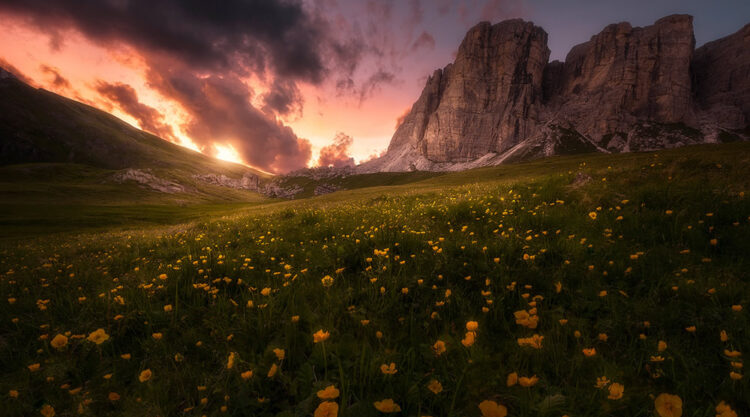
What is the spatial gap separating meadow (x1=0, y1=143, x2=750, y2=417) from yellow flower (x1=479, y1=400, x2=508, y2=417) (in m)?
0.01

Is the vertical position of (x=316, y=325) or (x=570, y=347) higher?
(x=316, y=325)

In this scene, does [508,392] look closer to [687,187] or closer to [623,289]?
[623,289]

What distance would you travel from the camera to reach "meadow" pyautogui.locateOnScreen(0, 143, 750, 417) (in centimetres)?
208

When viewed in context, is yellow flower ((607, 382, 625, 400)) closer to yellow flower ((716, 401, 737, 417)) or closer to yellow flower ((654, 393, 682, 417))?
yellow flower ((654, 393, 682, 417))

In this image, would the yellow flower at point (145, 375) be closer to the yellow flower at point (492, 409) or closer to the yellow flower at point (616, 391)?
the yellow flower at point (492, 409)

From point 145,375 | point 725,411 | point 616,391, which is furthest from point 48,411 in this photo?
point 725,411

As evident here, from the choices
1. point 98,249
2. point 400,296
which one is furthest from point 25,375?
point 98,249

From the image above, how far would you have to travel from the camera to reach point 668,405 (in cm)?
152

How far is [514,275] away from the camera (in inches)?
157

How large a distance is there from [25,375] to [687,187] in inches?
448

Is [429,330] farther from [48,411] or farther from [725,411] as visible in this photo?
[48,411]

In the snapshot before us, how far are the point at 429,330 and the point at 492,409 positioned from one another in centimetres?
152

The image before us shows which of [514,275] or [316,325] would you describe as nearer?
[316,325]

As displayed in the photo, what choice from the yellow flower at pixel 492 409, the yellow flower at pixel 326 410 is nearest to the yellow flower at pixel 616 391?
the yellow flower at pixel 492 409
